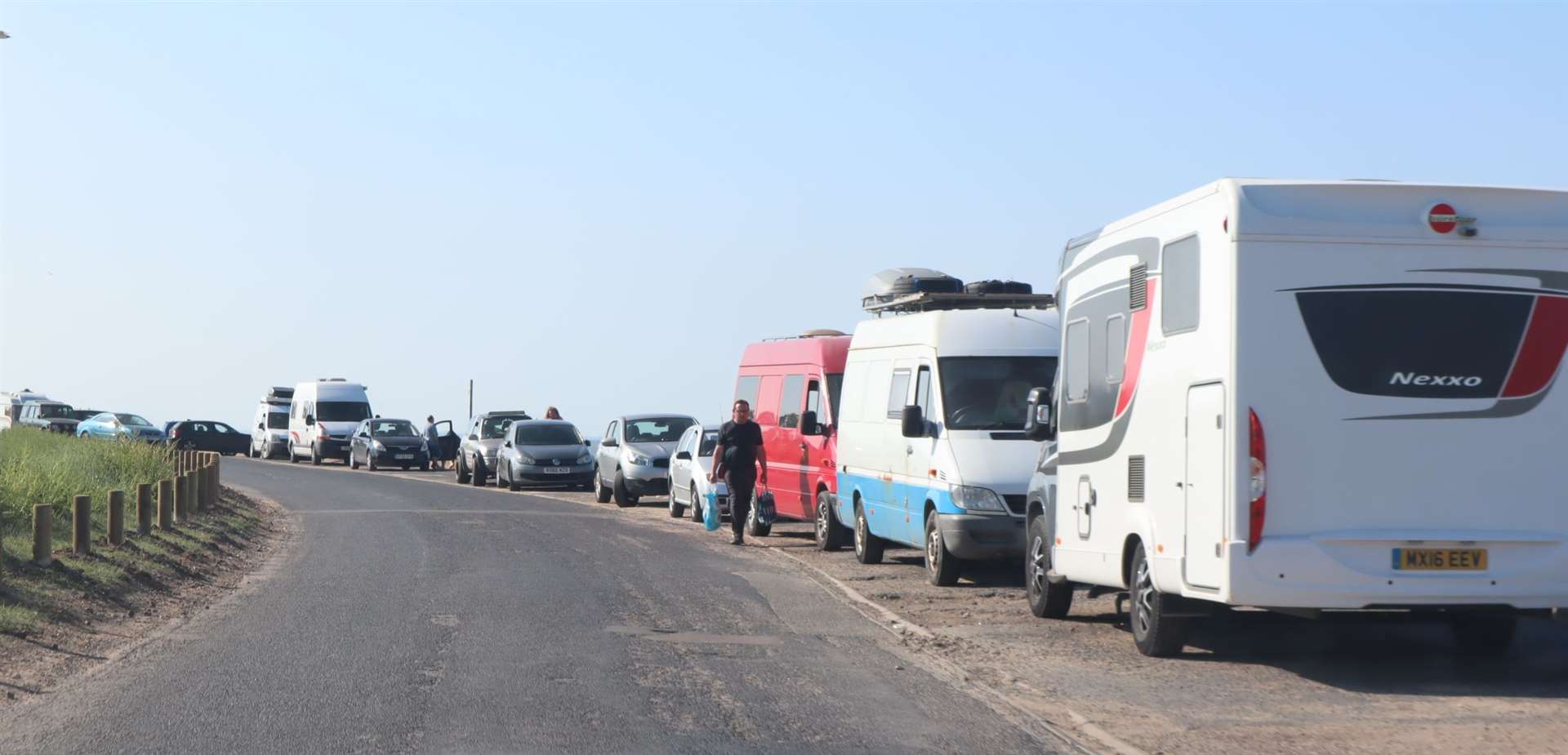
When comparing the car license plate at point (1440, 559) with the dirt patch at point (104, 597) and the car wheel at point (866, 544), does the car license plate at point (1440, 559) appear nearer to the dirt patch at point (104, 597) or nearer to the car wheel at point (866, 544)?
the dirt patch at point (104, 597)

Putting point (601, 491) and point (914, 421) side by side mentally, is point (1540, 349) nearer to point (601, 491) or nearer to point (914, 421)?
point (914, 421)

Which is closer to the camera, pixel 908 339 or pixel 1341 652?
pixel 1341 652

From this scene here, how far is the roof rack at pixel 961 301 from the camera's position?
1833 centimetres

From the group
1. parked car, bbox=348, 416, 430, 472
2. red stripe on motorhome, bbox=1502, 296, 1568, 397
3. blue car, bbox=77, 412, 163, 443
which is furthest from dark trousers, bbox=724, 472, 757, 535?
blue car, bbox=77, 412, 163, 443

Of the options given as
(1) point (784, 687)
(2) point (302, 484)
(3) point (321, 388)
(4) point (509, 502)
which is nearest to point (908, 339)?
(1) point (784, 687)

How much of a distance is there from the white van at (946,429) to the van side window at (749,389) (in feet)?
14.0

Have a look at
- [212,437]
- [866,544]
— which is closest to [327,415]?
[212,437]

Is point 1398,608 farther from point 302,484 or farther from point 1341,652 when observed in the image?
point 302,484

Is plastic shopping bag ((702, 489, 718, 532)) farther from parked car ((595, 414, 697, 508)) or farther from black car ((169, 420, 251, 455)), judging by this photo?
black car ((169, 420, 251, 455))

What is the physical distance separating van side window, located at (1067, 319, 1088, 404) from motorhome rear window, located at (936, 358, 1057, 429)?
294 cm

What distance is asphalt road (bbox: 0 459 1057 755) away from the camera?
8156 mm

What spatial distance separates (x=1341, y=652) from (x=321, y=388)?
147 ft

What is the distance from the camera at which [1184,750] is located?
8062mm

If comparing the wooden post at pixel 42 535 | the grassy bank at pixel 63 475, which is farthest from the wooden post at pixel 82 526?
the wooden post at pixel 42 535
